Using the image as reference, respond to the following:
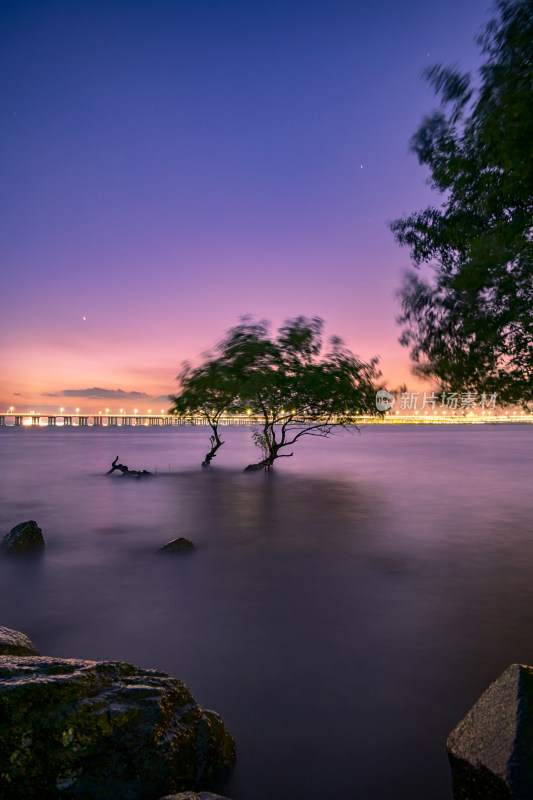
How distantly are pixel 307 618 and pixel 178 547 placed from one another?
19.4 feet

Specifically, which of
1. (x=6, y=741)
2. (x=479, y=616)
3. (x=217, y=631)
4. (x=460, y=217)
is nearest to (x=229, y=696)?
(x=217, y=631)

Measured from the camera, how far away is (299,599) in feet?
31.6

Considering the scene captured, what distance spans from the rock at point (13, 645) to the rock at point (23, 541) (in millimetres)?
8107

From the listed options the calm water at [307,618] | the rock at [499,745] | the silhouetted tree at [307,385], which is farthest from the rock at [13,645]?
the silhouetted tree at [307,385]

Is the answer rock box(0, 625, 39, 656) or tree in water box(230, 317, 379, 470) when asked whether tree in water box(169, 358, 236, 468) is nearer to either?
tree in water box(230, 317, 379, 470)

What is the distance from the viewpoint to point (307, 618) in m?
8.59

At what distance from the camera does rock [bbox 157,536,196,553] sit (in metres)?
13.4

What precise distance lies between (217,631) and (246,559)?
15.6ft

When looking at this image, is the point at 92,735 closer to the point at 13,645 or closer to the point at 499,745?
the point at 13,645

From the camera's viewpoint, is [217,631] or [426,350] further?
[426,350]

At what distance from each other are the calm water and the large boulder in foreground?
1.21m

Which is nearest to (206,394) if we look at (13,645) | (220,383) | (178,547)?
(220,383)

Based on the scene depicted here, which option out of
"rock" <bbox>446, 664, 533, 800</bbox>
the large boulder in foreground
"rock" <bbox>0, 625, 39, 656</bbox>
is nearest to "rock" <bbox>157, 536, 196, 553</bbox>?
"rock" <bbox>0, 625, 39, 656</bbox>

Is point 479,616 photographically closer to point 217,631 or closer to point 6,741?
point 217,631
